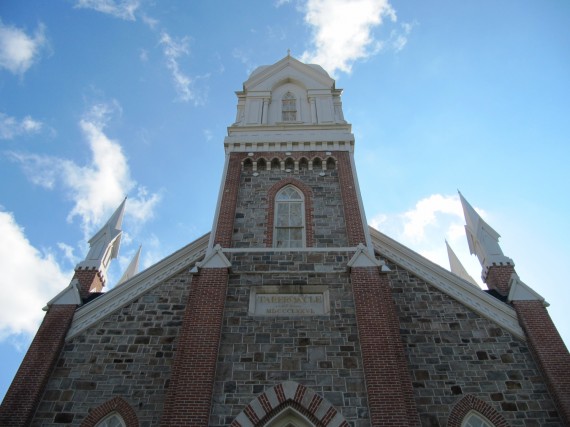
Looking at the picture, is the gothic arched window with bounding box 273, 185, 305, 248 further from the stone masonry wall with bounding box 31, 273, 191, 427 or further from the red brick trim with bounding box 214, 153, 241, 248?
the stone masonry wall with bounding box 31, 273, 191, 427

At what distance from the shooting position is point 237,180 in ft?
47.7

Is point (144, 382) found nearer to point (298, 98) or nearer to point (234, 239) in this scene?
point (234, 239)

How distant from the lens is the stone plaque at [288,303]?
35.5 feet

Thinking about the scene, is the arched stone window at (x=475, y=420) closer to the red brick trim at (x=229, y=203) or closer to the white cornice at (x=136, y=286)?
the red brick trim at (x=229, y=203)

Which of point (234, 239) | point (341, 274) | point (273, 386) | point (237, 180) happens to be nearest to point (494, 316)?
point (341, 274)

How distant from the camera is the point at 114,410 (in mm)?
10469

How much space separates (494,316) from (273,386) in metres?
6.69

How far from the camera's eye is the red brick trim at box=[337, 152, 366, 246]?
41.3 feet

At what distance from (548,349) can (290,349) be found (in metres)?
6.69

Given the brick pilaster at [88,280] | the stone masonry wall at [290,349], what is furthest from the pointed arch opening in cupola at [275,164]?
the brick pilaster at [88,280]

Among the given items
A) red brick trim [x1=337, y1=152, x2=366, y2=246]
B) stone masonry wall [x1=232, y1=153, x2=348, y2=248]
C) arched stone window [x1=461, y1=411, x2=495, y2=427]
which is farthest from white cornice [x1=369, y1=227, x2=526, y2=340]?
arched stone window [x1=461, y1=411, x2=495, y2=427]

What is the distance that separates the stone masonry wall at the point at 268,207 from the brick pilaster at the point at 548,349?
5.29 metres

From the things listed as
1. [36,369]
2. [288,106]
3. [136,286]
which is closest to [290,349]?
[136,286]

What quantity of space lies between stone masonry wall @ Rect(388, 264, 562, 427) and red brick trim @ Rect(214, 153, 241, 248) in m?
5.20
